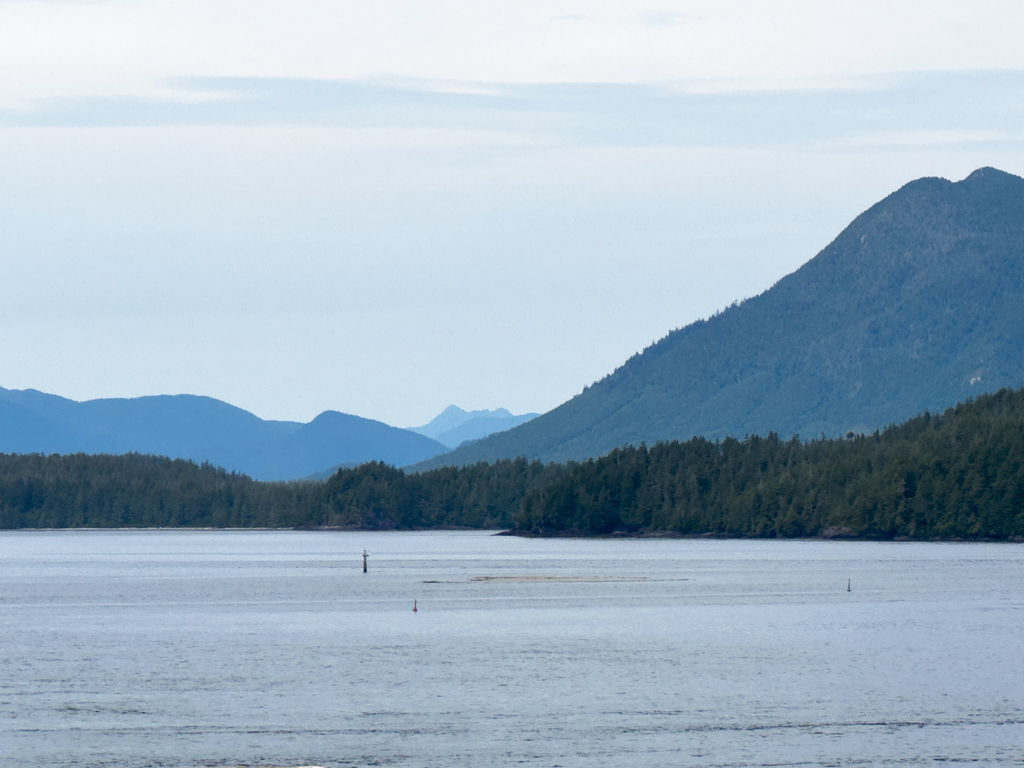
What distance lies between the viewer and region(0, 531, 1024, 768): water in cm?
5234

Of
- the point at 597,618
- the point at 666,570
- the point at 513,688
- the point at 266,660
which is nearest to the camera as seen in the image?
the point at 513,688

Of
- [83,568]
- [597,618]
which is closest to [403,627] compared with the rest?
[597,618]

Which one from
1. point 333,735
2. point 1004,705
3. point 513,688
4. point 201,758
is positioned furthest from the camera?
point 513,688

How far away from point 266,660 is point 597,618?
31.2 metres

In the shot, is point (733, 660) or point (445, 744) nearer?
point (445, 744)

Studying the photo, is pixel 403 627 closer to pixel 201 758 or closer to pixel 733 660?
pixel 733 660

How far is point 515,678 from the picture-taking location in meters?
69.8

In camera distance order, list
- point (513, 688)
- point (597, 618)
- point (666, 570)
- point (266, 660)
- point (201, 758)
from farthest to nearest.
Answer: point (666, 570), point (597, 618), point (266, 660), point (513, 688), point (201, 758)

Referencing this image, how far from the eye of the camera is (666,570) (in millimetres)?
177500

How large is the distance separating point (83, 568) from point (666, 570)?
67960 mm

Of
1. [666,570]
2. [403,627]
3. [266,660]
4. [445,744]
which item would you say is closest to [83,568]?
[666,570]

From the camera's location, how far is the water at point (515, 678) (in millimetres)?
52344

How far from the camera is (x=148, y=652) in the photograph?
80875 mm

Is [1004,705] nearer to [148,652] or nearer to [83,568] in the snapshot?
[148,652]
